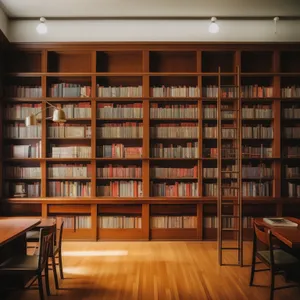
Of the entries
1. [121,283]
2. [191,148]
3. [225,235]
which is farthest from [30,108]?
[225,235]

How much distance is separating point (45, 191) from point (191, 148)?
252 cm

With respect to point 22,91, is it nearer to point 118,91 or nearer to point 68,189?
point 118,91

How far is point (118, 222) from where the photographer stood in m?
5.17

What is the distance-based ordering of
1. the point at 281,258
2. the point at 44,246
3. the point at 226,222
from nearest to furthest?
the point at 44,246 < the point at 281,258 < the point at 226,222

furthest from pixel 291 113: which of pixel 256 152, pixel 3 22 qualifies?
pixel 3 22

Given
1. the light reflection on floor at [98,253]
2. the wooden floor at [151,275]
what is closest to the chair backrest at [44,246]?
the wooden floor at [151,275]

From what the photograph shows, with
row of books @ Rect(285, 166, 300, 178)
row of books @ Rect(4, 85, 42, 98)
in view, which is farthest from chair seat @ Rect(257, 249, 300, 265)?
row of books @ Rect(4, 85, 42, 98)

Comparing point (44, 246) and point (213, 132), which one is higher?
point (213, 132)

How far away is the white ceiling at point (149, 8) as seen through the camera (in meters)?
4.77

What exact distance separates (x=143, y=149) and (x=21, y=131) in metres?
2.06

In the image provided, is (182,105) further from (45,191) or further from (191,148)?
(45,191)

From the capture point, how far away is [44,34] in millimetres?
5273

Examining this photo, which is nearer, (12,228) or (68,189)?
(12,228)

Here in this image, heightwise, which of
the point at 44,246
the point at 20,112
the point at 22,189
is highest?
the point at 20,112
